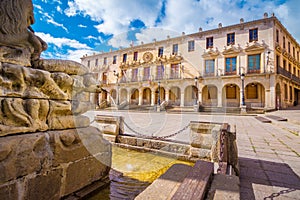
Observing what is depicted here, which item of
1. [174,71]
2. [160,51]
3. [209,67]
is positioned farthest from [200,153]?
[160,51]

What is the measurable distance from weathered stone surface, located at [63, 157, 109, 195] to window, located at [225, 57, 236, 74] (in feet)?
68.6

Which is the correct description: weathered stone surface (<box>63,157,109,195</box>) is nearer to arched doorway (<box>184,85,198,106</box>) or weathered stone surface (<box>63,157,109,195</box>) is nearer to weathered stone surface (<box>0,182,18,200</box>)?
weathered stone surface (<box>0,182,18,200</box>)

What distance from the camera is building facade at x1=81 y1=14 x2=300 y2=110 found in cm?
1791

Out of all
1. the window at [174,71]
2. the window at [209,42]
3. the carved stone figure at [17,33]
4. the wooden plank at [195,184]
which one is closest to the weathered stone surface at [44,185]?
the carved stone figure at [17,33]

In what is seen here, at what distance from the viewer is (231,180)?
1389mm

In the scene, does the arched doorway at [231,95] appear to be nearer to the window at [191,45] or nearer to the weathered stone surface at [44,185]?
the window at [191,45]

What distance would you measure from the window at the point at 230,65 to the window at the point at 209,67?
160cm

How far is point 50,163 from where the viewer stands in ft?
5.93

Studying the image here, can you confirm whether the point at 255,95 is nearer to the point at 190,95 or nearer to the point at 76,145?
the point at 190,95

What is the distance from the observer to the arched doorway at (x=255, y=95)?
60.8 ft

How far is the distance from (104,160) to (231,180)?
70.3 inches

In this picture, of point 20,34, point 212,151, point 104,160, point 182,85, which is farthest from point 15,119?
point 182,85

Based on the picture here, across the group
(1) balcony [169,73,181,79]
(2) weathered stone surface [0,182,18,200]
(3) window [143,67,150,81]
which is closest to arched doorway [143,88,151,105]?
(3) window [143,67,150,81]

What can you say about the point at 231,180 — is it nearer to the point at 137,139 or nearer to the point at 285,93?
the point at 137,139
